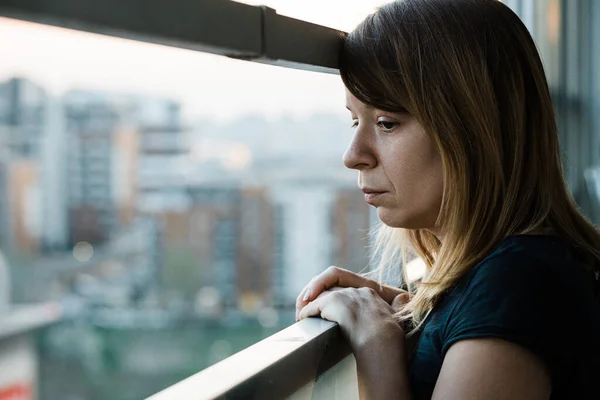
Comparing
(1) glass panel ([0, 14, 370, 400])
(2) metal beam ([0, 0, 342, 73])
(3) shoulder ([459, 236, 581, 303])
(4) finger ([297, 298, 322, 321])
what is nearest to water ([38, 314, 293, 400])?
(1) glass panel ([0, 14, 370, 400])

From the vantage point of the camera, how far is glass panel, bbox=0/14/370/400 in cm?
2002

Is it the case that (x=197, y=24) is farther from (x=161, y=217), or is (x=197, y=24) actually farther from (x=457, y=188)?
(x=161, y=217)

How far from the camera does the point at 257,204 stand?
23.1 meters

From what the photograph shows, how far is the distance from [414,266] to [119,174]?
70.6ft

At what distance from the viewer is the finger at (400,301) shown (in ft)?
3.02

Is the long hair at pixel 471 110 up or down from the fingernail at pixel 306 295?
up

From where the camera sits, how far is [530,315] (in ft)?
2.34

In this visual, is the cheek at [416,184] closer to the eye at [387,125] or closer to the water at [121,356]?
the eye at [387,125]

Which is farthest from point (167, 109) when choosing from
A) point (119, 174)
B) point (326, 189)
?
point (326, 189)

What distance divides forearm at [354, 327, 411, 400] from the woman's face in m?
0.16

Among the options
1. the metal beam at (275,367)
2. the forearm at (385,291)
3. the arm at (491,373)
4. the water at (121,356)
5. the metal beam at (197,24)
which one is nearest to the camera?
the metal beam at (197,24)

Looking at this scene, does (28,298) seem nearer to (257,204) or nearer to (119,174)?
(119,174)

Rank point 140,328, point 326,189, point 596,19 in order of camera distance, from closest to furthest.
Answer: point 596,19 < point 326,189 < point 140,328

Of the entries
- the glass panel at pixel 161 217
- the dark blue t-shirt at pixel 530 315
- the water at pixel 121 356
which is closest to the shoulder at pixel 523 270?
the dark blue t-shirt at pixel 530 315
